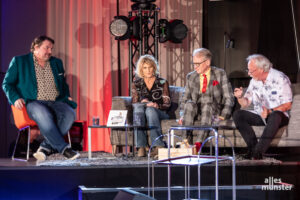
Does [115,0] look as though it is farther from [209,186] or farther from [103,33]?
[209,186]

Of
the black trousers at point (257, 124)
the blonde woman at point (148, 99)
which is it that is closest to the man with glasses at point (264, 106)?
the black trousers at point (257, 124)

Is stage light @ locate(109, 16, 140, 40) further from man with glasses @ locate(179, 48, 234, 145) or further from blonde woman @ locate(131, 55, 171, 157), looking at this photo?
man with glasses @ locate(179, 48, 234, 145)

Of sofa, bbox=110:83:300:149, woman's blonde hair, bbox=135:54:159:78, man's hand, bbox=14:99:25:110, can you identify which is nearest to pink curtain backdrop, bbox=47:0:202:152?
sofa, bbox=110:83:300:149

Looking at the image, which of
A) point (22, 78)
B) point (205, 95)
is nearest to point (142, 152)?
point (205, 95)

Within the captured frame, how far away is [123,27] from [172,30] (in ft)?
2.02

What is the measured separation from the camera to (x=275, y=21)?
554cm

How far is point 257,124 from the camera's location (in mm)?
3871

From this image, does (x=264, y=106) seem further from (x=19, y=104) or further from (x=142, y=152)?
(x=19, y=104)

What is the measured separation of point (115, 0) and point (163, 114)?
7.83ft

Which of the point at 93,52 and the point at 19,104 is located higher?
the point at 93,52

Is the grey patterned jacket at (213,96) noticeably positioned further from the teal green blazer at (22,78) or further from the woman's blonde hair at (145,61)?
the teal green blazer at (22,78)

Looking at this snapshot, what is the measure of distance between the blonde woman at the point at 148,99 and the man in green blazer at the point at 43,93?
0.65 m

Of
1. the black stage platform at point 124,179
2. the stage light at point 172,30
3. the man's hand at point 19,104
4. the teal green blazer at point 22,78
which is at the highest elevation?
the stage light at point 172,30

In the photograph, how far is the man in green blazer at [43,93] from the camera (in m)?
3.80
